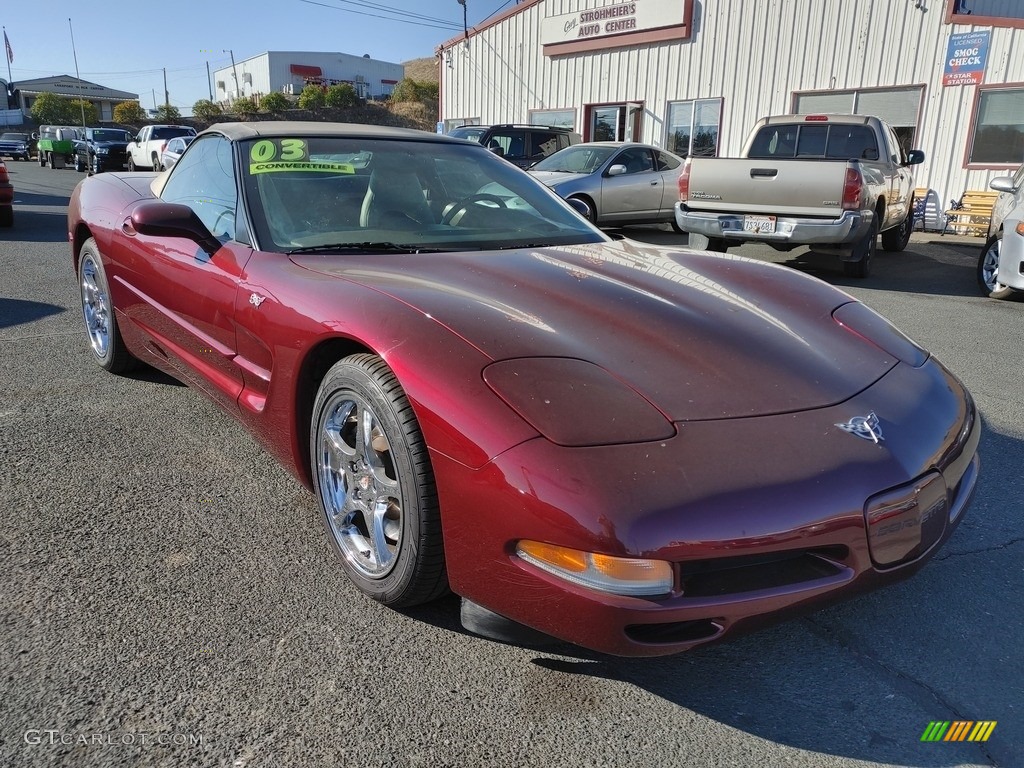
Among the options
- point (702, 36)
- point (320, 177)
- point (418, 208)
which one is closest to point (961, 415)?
point (418, 208)

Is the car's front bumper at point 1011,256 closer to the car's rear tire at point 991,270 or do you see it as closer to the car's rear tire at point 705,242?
the car's rear tire at point 991,270

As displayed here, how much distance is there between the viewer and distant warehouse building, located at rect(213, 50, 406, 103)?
251 ft

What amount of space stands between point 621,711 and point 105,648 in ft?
4.37

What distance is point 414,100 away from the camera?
54938mm

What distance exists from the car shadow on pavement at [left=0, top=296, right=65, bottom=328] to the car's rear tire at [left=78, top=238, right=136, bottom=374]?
130 cm

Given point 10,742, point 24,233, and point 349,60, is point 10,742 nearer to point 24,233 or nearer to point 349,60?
point 24,233

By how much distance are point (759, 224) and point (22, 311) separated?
656cm

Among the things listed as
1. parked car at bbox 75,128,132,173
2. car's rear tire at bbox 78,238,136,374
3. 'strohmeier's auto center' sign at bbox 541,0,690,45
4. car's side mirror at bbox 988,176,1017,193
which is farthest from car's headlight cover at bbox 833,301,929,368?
parked car at bbox 75,128,132,173

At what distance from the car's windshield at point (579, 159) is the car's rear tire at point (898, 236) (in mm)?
4101

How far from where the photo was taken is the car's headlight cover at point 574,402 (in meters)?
1.69

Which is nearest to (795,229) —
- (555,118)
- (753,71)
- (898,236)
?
(898,236)

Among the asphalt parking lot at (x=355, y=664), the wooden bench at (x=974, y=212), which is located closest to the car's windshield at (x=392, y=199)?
the asphalt parking lot at (x=355, y=664)

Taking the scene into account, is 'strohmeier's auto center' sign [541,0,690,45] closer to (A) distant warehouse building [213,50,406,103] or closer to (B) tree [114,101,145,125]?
(B) tree [114,101,145,125]
